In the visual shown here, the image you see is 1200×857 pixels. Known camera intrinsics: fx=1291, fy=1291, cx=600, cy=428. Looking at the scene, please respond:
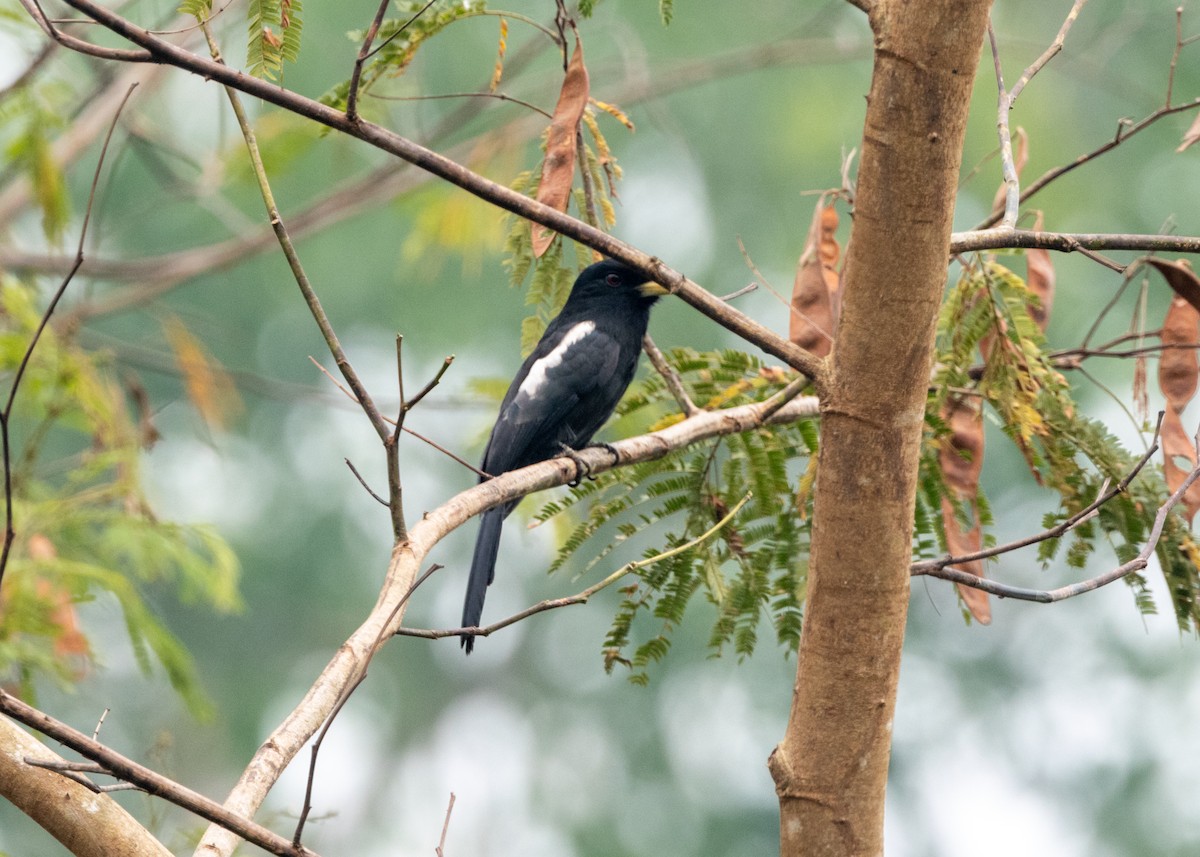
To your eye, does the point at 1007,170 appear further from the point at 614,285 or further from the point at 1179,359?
the point at 614,285

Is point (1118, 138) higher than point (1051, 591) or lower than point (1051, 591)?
higher

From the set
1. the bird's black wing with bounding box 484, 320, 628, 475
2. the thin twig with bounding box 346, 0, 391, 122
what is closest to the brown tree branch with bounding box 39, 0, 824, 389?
the thin twig with bounding box 346, 0, 391, 122

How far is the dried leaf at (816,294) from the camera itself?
11.3 ft

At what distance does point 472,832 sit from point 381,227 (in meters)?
8.18

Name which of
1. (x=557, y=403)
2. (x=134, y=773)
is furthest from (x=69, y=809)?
(x=557, y=403)

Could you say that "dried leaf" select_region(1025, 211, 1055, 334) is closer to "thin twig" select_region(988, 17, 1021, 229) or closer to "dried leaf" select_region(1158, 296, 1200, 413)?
"dried leaf" select_region(1158, 296, 1200, 413)

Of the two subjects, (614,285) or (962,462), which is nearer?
(962,462)

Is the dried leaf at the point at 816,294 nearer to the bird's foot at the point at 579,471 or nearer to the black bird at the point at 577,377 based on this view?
the bird's foot at the point at 579,471

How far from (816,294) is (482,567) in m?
1.47

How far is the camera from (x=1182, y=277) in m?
3.06

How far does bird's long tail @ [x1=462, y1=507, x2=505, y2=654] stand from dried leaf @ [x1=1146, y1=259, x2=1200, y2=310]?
2101mm

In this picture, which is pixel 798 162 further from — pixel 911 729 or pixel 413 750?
A: pixel 413 750

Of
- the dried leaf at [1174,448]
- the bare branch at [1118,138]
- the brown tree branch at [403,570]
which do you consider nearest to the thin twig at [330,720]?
the brown tree branch at [403,570]

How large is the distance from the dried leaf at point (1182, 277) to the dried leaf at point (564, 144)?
1.37 metres
